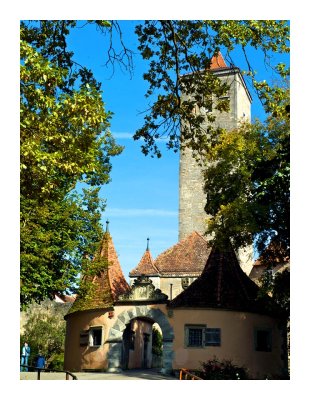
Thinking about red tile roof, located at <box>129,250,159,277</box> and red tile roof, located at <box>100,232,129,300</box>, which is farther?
red tile roof, located at <box>129,250,159,277</box>

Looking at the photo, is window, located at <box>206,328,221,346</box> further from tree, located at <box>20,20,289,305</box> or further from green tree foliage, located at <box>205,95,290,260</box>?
tree, located at <box>20,20,289,305</box>

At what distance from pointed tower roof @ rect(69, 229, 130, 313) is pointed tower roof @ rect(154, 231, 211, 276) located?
5631 mm

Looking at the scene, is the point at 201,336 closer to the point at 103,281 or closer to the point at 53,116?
the point at 103,281

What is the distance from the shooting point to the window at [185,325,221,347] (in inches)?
691

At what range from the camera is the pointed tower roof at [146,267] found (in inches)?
1109

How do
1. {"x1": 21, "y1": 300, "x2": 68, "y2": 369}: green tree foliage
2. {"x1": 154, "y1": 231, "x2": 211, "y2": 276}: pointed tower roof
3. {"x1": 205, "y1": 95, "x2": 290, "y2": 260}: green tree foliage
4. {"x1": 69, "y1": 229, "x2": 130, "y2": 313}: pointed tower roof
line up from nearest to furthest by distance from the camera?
{"x1": 205, "y1": 95, "x2": 290, "y2": 260}: green tree foliage
{"x1": 69, "y1": 229, "x2": 130, "y2": 313}: pointed tower roof
{"x1": 154, "y1": 231, "x2": 211, "y2": 276}: pointed tower roof
{"x1": 21, "y1": 300, "x2": 68, "y2": 369}: green tree foliage

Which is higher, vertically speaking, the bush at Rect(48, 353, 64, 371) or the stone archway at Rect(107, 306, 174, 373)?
the stone archway at Rect(107, 306, 174, 373)

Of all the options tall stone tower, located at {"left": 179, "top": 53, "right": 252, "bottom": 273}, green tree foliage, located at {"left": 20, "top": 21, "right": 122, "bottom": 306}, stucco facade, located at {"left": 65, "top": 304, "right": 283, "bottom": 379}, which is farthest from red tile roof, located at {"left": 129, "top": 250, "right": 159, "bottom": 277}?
green tree foliage, located at {"left": 20, "top": 21, "right": 122, "bottom": 306}

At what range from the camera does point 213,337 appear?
1759 centimetres

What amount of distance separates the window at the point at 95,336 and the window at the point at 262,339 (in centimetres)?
475

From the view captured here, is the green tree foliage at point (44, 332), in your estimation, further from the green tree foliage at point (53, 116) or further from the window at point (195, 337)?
the green tree foliage at point (53, 116)
